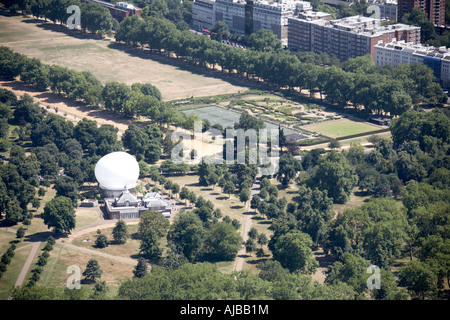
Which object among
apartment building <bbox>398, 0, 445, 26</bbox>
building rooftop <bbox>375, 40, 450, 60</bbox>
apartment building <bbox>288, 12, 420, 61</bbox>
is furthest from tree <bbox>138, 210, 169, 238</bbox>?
apartment building <bbox>398, 0, 445, 26</bbox>

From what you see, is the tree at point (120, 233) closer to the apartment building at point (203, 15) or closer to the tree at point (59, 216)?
the tree at point (59, 216)

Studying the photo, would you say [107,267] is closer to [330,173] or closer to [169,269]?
[169,269]

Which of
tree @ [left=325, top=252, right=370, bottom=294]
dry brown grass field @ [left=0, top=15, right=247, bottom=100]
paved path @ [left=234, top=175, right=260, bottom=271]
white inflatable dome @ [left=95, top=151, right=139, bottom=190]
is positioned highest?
dry brown grass field @ [left=0, top=15, right=247, bottom=100]

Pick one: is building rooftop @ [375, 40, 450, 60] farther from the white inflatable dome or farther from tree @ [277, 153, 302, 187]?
the white inflatable dome

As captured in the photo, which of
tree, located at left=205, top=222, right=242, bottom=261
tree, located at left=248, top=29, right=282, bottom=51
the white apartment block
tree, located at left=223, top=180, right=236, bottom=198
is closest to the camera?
tree, located at left=205, top=222, right=242, bottom=261

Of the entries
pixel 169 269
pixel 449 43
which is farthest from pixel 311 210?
pixel 449 43

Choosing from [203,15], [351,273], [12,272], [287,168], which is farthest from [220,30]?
[351,273]

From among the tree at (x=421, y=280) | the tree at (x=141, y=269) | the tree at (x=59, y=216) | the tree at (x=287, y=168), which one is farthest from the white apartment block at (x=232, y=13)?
the tree at (x=421, y=280)

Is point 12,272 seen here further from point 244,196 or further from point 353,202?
point 353,202
